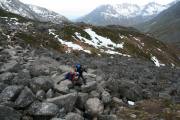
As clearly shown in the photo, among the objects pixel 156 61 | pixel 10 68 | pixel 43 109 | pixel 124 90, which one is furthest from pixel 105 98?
pixel 156 61

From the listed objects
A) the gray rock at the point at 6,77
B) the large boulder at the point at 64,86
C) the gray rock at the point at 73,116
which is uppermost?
the gray rock at the point at 6,77

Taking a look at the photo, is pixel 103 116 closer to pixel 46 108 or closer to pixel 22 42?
pixel 46 108

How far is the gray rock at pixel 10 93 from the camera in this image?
20562mm

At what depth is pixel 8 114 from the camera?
60.6 ft

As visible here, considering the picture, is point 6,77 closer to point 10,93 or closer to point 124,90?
point 10,93

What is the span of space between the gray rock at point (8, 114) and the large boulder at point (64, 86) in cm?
584

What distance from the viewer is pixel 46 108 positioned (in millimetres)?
20359

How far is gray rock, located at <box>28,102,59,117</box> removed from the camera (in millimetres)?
20062

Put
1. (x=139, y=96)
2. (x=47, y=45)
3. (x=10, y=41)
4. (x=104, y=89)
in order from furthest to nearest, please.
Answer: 1. (x=47, y=45)
2. (x=10, y=41)
3. (x=139, y=96)
4. (x=104, y=89)

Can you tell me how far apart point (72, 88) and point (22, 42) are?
46429mm

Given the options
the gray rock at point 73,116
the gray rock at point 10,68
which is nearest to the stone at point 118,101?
the gray rock at point 73,116

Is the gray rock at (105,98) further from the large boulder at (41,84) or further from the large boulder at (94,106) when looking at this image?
the large boulder at (41,84)

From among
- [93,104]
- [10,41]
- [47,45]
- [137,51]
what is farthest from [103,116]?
[137,51]

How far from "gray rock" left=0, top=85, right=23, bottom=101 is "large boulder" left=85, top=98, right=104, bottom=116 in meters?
5.10
